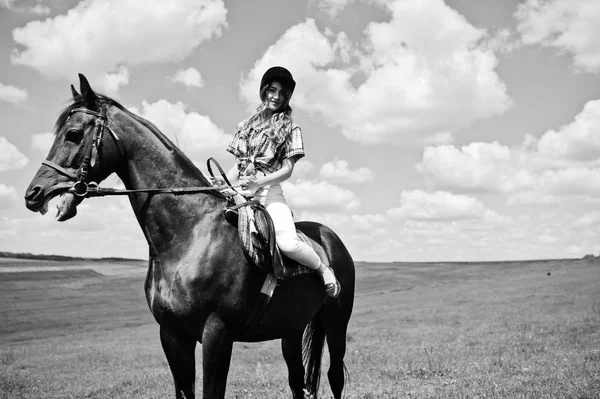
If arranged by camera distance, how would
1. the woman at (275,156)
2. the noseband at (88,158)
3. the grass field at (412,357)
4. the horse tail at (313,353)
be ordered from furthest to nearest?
1. the grass field at (412,357)
2. the horse tail at (313,353)
3. the woman at (275,156)
4. the noseband at (88,158)

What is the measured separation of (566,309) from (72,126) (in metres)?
26.3

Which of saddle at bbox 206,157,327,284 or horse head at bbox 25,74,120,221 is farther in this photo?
saddle at bbox 206,157,327,284

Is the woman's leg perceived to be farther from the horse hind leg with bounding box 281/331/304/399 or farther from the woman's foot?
the horse hind leg with bounding box 281/331/304/399

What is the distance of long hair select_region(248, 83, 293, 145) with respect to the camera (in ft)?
16.7

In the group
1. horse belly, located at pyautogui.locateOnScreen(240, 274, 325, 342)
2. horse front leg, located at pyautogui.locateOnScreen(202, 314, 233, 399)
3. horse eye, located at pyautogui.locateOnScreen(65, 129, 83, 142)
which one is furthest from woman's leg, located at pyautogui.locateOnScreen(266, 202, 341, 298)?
horse eye, located at pyautogui.locateOnScreen(65, 129, 83, 142)

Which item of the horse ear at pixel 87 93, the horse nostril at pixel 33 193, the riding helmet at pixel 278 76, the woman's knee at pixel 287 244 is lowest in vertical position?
the woman's knee at pixel 287 244

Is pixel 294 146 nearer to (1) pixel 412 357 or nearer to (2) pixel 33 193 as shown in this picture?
(2) pixel 33 193

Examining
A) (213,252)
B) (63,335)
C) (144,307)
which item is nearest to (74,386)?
(213,252)

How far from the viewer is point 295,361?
20.0 feet

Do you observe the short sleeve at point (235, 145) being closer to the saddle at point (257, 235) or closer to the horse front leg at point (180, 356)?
the saddle at point (257, 235)

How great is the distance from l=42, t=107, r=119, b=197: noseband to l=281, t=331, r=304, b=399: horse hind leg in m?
3.10

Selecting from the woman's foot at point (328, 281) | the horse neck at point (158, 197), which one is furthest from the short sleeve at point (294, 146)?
the woman's foot at point (328, 281)

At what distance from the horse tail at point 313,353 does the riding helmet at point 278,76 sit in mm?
3136

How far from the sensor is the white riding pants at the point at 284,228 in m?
4.86
